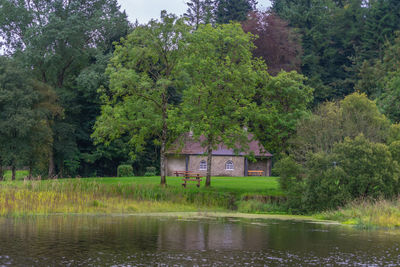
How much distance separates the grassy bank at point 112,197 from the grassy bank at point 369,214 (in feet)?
23.9

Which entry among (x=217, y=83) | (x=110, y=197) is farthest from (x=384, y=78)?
(x=110, y=197)

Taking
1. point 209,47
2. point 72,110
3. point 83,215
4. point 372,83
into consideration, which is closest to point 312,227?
point 83,215

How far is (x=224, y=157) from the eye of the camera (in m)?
62.6

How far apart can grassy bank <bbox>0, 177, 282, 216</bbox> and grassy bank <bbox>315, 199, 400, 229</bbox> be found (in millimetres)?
7282

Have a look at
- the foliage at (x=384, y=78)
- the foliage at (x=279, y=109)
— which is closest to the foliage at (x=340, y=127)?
the foliage at (x=279, y=109)

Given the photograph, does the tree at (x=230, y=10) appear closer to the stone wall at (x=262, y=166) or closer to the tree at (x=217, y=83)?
the stone wall at (x=262, y=166)

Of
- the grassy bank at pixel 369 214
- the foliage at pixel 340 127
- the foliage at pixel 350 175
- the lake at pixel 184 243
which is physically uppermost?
the foliage at pixel 340 127

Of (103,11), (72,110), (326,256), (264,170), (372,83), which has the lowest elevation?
(326,256)

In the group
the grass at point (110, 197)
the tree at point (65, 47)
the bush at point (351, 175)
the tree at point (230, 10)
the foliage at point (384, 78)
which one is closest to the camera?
the grass at point (110, 197)

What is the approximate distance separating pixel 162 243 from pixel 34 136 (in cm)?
3347

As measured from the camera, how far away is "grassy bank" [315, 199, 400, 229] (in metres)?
30.3

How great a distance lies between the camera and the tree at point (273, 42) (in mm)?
72625

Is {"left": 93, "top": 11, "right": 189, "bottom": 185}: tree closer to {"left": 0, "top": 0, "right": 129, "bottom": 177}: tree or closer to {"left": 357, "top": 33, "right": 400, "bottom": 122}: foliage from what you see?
{"left": 0, "top": 0, "right": 129, "bottom": 177}: tree

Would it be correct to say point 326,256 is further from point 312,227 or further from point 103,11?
point 103,11
